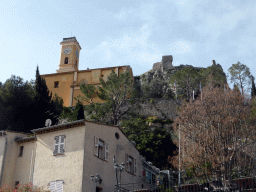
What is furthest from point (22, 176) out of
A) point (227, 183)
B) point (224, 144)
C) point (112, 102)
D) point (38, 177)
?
point (112, 102)

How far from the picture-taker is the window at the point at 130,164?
24920 mm

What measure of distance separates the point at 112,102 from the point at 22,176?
808 inches

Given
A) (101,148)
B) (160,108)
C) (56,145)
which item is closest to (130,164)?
(101,148)

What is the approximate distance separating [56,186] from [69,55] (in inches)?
1998

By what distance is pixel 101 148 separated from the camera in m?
22.4

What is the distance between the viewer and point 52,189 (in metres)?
20.5

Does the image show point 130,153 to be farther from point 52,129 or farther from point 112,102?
point 112,102

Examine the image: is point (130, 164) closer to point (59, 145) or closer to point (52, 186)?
point (59, 145)

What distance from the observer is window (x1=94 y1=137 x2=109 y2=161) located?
21.7m

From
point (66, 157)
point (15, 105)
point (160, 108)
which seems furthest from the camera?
point (160, 108)

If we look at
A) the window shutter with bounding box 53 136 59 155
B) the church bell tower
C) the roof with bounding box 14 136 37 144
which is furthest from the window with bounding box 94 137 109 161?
the church bell tower

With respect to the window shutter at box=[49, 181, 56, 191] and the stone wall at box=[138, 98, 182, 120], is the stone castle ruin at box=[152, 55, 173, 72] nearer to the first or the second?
the stone wall at box=[138, 98, 182, 120]

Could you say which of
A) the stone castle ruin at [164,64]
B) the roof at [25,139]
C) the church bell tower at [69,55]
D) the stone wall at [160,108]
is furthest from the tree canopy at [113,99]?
the stone castle ruin at [164,64]

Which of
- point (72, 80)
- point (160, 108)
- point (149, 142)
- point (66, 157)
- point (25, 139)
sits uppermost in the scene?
point (72, 80)
